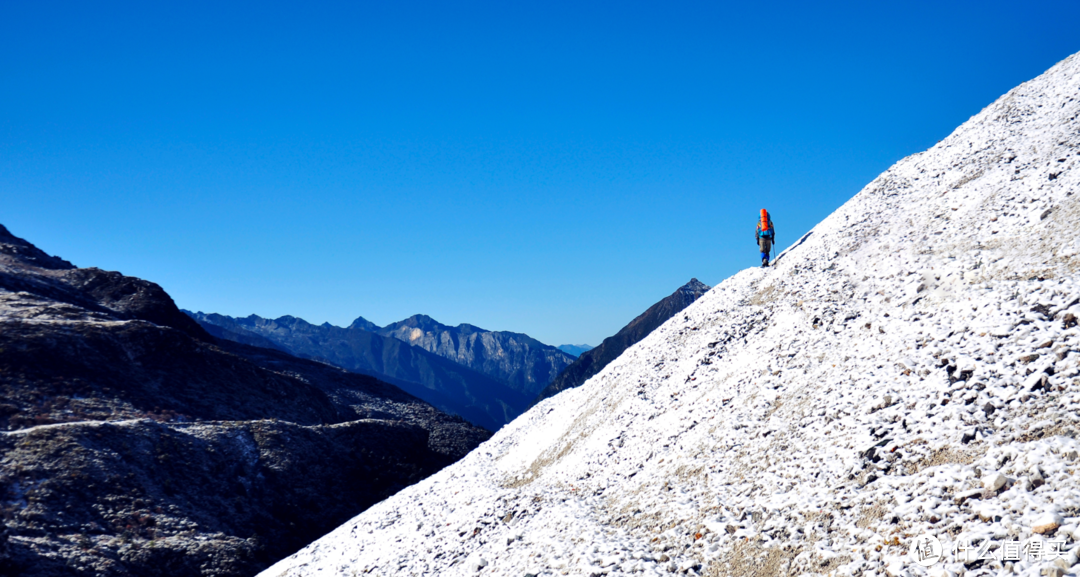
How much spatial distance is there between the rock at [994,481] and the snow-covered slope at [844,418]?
28mm

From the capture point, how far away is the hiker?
83.1 ft

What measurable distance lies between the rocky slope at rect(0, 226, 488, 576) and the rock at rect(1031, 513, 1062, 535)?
28780 millimetres

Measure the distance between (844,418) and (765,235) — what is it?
14.0 meters

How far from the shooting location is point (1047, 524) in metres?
7.60

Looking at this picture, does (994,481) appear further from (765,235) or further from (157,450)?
(157,450)

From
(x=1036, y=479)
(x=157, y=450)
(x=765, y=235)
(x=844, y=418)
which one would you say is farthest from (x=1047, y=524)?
(x=157, y=450)

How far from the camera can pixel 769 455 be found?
1316 cm

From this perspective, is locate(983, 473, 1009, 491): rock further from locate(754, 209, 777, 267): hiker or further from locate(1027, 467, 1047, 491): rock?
locate(754, 209, 777, 267): hiker

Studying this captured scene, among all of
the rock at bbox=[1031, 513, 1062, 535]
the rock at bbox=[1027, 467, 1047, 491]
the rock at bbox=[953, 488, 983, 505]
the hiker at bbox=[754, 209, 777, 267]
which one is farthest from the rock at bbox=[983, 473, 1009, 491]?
the hiker at bbox=[754, 209, 777, 267]

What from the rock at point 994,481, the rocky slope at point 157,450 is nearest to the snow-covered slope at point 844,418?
the rock at point 994,481

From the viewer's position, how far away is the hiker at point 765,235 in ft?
83.1

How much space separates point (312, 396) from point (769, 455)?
53837 mm

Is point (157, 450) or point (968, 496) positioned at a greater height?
point (968, 496)

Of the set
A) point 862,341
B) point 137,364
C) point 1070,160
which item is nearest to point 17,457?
point 137,364
